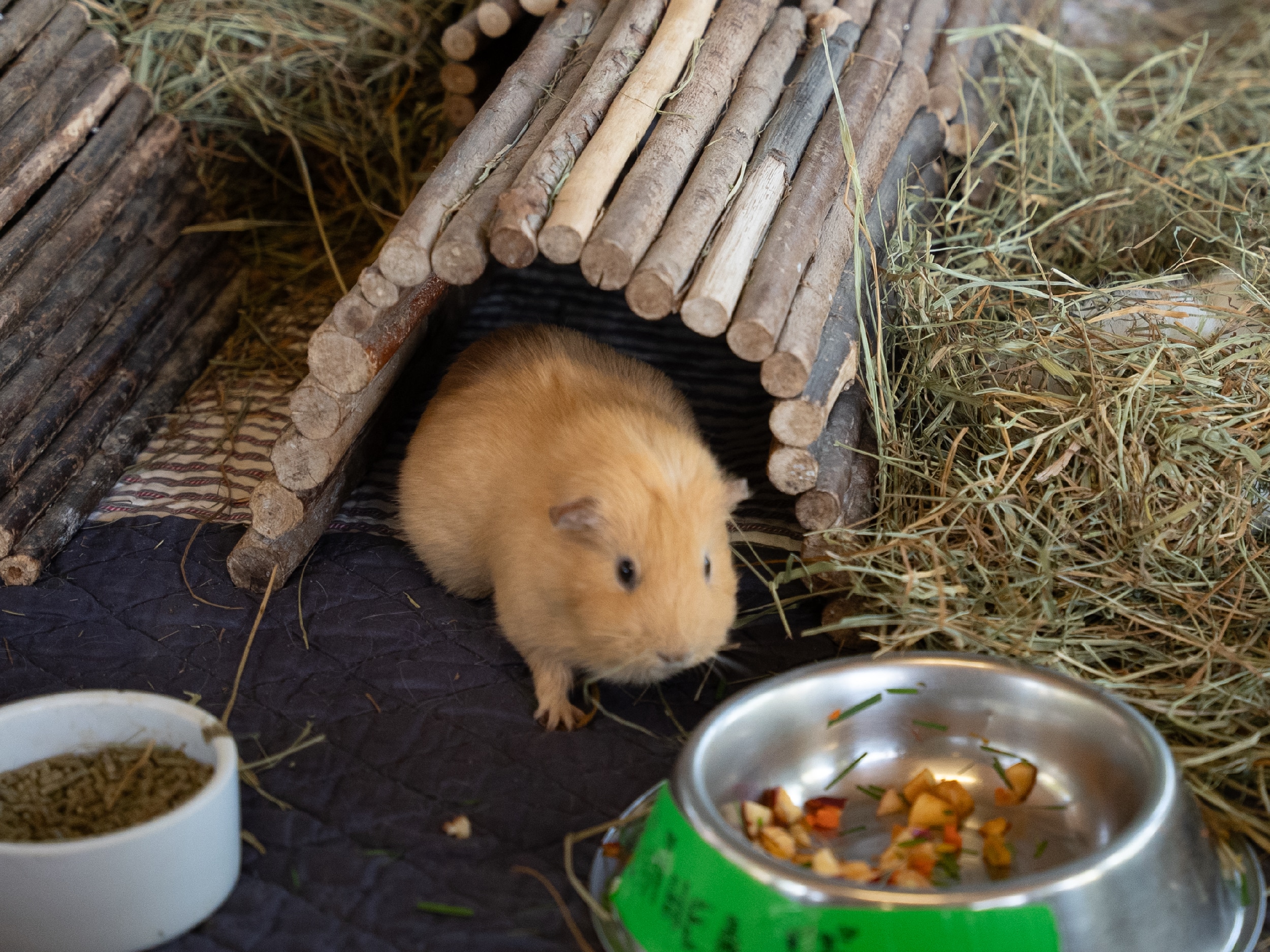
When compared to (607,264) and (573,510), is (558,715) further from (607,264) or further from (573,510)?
(607,264)

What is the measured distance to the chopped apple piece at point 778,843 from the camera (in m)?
1.95

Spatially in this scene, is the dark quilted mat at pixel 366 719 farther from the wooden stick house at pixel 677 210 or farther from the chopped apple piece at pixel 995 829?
the chopped apple piece at pixel 995 829

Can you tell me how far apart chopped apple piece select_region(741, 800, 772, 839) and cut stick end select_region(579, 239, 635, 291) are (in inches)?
41.7

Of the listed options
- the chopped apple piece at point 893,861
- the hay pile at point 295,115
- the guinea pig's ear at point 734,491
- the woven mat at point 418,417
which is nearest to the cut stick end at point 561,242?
the guinea pig's ear at point 734,491

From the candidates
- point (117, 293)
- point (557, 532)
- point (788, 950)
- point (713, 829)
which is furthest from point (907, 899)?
point (117, 293)

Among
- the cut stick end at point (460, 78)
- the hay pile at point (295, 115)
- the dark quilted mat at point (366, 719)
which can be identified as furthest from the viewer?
the hay pile at point (295, 115)

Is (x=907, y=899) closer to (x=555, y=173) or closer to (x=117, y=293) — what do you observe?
(x=555, y=173)

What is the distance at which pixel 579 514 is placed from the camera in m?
2.24

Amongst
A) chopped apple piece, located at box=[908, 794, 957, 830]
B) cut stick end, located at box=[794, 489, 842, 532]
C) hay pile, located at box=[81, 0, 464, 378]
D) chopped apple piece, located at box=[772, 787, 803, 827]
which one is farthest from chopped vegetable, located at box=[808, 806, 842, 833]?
hay pile, located at box=[81, 0, 464, 378]

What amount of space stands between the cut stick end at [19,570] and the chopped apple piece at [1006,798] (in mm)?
2370

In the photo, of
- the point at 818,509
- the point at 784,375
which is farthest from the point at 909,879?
the point at 784,375

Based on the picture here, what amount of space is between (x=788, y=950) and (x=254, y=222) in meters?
3.04

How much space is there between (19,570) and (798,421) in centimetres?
200

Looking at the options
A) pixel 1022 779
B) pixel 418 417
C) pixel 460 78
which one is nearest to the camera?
pixel 1022 779
